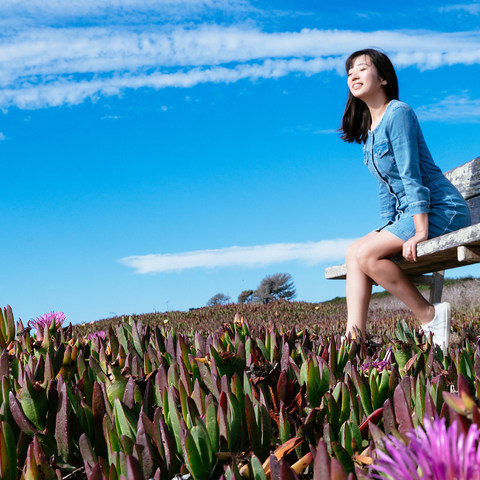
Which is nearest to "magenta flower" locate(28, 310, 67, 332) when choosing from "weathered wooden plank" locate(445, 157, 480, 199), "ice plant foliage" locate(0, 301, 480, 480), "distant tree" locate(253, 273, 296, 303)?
"ice plant foliage" locate(0, 301, 480, 480)

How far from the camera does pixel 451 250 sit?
4.05 m

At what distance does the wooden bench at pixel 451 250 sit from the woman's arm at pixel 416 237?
44 millimetres

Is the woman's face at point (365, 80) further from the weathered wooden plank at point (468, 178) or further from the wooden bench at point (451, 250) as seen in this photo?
the weathered wooden plank at point (468, 178)

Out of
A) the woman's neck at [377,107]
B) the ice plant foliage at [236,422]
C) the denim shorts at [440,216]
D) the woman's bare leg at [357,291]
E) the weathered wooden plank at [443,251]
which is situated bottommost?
the ice plant foliage at [236,422]

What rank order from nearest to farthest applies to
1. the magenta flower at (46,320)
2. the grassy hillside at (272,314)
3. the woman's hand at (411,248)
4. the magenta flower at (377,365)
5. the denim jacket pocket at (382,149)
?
1. the magenta flower at (377,365)
2. the magenta flower at (46,320)
3. the woman's hand at (411,248)
4. the denim jacket pocket at (382,149)
5. the grassy hillside at (272,314)

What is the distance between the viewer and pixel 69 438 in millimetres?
1460

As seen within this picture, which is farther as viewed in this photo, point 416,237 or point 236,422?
point 416,237

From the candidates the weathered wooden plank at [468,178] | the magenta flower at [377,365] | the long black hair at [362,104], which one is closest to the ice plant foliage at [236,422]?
the magenta flower at [377,365]

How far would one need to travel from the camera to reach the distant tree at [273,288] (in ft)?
44.6

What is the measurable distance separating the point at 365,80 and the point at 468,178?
7.10ft

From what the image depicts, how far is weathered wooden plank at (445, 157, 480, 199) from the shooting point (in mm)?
6133

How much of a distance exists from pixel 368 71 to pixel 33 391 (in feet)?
13.7

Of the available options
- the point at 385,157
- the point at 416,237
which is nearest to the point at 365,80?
the point at 385,157

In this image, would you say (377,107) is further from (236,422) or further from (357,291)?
(236,422)
